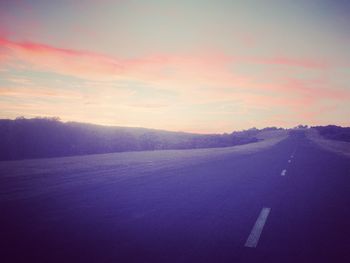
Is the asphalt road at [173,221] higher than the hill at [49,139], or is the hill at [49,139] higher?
the hill at [49,139]

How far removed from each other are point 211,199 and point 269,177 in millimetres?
5634

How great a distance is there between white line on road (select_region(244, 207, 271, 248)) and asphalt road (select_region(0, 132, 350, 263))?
17mm

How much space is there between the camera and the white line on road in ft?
18.9

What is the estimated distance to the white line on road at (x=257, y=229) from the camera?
227 inches

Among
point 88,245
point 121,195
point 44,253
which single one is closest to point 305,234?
point 88,245

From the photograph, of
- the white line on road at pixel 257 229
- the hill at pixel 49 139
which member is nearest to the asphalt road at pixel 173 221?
the white line on road at pixel 257 229

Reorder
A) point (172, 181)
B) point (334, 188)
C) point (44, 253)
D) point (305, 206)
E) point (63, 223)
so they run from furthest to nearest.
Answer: point (172, 181)
point (334, 188)
point (305, 206)
point (63, 223)
point (44, 253)

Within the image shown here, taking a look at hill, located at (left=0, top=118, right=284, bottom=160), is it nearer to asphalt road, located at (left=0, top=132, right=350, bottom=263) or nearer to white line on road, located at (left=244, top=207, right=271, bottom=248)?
asphalt road, located at (left=0, top=132, right=350, bottom=263)

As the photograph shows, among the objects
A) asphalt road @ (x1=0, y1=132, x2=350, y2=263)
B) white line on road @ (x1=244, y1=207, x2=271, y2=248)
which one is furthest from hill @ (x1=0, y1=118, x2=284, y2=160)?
white line on road @ (x1=244, y1=207, x2=271, y2=248)

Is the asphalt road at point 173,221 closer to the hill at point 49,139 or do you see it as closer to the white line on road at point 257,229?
the white line on road at point 257,229

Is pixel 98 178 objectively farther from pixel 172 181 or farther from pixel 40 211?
pixel 40 211

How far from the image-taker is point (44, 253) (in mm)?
5219

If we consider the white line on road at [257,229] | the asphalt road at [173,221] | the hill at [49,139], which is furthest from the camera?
the hill at [49,139]

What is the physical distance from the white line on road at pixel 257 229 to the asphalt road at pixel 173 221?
0.02 m
